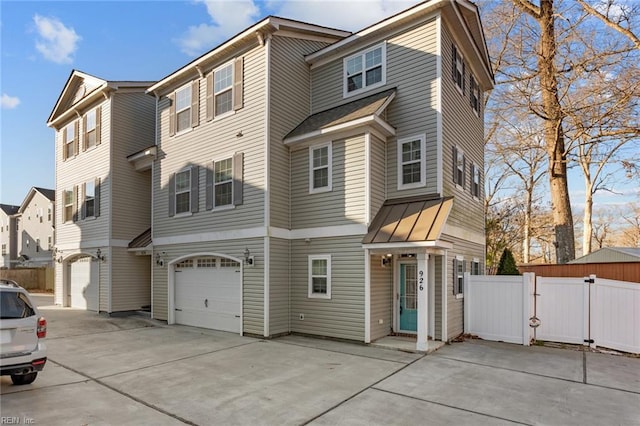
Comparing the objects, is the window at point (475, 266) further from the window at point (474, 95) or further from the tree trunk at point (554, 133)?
the tree trunk at point (554, 133)

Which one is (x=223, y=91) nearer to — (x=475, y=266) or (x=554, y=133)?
(x=475, y=266)

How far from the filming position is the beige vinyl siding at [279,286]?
10.6 m

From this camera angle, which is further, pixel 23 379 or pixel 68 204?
pixel 68 204

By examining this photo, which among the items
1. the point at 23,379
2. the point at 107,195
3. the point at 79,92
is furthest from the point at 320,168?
the point at 79,92

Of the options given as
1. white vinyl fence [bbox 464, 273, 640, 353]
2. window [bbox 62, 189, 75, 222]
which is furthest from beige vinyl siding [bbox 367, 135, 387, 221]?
window [bbox 62, 189, 75, 222]

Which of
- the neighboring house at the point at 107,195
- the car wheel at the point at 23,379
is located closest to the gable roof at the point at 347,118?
the neighboring house at the point at 107,195

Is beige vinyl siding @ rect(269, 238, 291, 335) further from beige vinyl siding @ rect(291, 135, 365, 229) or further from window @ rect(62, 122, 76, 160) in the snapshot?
window @ rect(62, 122, 76, 160)

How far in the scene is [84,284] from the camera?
16.8 m

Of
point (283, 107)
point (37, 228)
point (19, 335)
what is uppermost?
point (283, 107)

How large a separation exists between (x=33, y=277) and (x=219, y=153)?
25.8 meters

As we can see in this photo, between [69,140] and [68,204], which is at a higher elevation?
[69,140]

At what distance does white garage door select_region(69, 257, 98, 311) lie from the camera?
16084 millimetres

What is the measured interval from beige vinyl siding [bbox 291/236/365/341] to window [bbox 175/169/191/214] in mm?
4243

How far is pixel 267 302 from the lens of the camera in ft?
34.4
